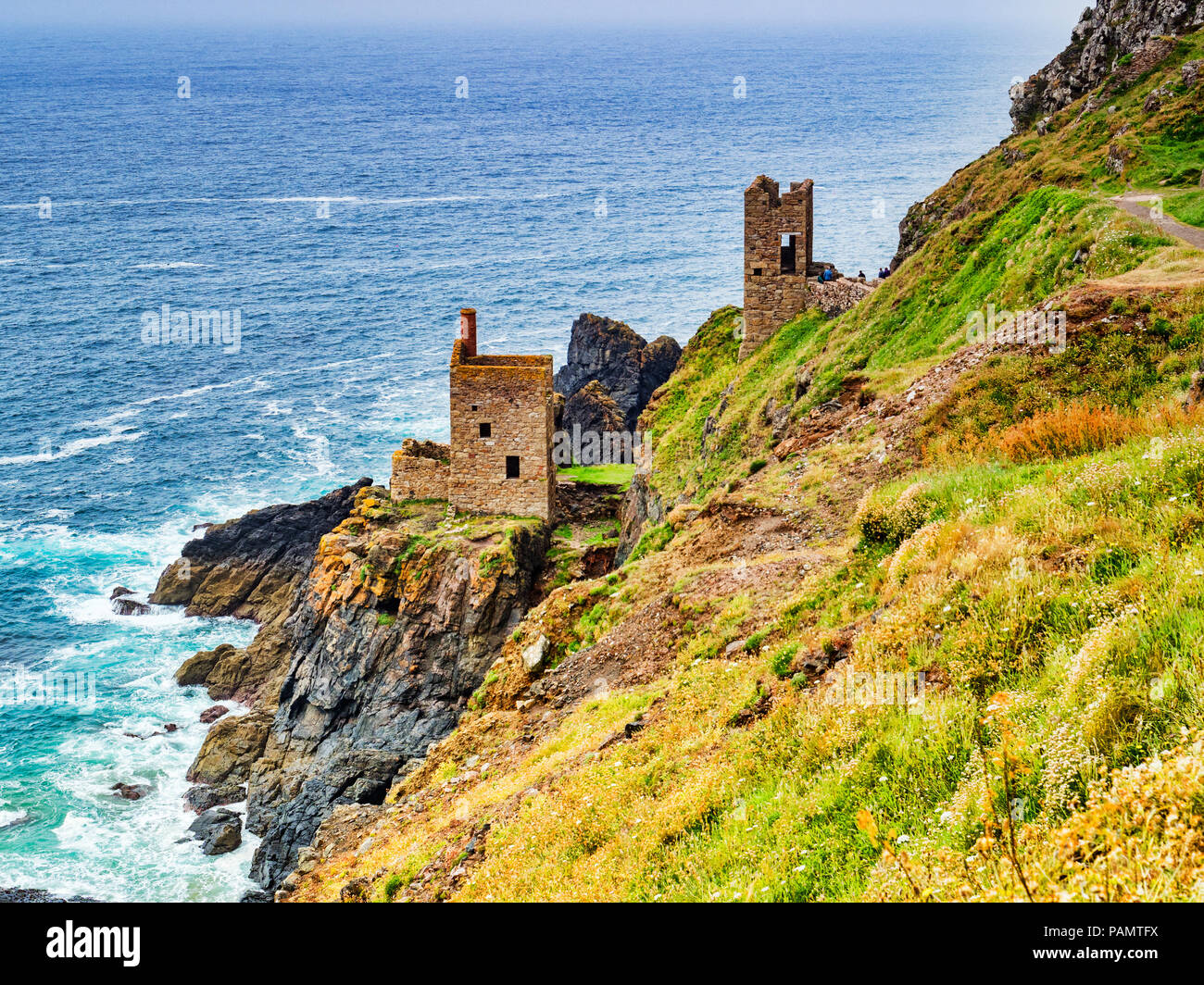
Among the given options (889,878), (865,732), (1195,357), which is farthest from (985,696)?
(1195,357)

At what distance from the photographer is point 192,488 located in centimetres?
6619

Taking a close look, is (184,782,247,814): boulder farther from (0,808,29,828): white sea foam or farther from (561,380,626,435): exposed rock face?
(561,380,626,435): exposed rock face

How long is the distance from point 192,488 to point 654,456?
37248 millimetres

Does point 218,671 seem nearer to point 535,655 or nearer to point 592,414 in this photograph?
point 592,414

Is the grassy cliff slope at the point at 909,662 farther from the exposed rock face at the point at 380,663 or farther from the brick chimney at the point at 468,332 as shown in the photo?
the brick chimney at the point at 468,332

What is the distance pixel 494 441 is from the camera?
39312 millimetres

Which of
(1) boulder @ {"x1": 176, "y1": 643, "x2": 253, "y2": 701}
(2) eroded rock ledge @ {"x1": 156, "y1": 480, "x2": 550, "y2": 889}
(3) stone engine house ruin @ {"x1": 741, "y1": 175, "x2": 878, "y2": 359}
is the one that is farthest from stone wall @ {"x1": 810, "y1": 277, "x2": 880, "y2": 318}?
(1) boulder @ {"x1": 176, "y1": 643, "x2": 253, "y2": 701}

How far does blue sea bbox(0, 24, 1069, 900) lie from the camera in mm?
42312

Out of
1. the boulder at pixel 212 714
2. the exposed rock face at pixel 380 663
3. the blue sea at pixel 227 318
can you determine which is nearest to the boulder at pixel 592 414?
the blue sea at pixel 227 318

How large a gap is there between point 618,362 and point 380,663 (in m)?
39.6

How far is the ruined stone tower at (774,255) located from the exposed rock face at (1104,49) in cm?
1118

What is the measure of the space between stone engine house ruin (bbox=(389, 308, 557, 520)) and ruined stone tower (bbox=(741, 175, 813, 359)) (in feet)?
29.6

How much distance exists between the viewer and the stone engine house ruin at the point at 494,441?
127ft

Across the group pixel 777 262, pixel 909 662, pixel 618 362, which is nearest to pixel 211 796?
pixel 777 262
